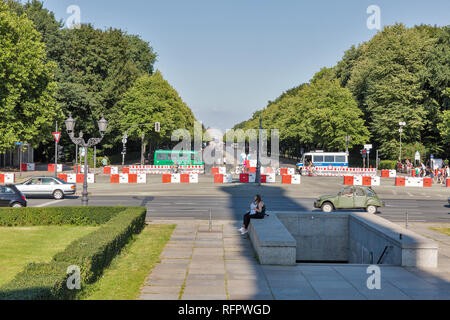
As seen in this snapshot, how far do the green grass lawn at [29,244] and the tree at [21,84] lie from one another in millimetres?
25900

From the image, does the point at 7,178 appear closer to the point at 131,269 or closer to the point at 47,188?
the point at 47,188

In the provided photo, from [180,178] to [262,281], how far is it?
110 feet

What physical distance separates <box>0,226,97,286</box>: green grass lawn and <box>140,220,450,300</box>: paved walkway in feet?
12.0

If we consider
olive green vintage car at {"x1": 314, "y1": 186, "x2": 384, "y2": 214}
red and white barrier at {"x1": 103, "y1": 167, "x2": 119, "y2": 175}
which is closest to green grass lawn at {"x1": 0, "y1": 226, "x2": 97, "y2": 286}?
olive green vintage car at {"x1": 314, "y1": 186, "x2": 384, "y2": 214}

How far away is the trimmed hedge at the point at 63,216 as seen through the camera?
1931 centimetres

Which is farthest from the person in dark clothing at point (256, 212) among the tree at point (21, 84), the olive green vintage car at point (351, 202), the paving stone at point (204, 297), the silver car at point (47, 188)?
the tree at point (21, 84)

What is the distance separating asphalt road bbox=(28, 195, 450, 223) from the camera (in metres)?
23.4

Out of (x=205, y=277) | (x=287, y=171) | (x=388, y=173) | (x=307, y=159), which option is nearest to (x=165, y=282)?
(x=205, y=277)

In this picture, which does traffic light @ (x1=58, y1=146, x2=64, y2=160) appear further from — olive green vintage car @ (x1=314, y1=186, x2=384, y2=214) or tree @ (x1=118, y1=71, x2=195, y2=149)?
olive green vintage car @ (x1=314, y1=186, x2=384, y2=214)

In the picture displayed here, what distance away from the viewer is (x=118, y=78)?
70312 millimetres
